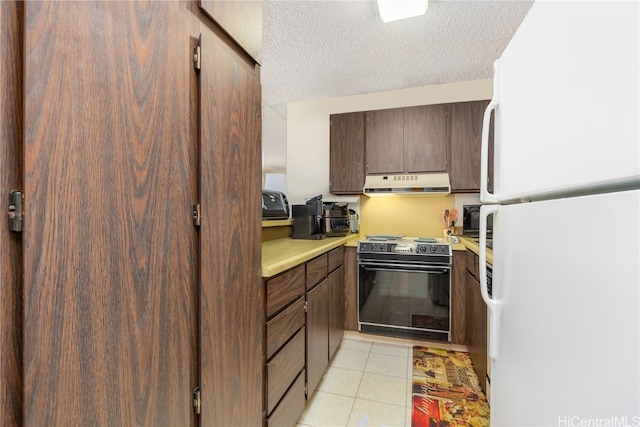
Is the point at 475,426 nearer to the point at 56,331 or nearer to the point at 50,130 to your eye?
the point at 56,331

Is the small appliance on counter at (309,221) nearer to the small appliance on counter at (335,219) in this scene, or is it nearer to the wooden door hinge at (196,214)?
→ the small appliance on counter at (335,219)

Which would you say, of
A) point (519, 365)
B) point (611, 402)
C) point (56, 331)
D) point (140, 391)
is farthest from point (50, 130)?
point (519, 365)

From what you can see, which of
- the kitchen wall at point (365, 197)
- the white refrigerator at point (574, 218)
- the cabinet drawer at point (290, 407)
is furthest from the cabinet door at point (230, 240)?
the kitchen wall at point (365, 197)

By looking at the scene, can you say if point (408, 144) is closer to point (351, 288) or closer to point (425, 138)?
point (425, 138)

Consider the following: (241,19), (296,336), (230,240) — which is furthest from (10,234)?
(296,336)

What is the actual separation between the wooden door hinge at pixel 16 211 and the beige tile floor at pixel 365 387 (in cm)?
167

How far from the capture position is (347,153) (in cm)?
286

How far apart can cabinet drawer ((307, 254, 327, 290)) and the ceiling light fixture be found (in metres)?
1.63

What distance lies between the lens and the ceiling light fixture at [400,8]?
162cm

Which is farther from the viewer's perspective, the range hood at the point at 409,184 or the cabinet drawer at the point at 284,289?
the range hood at the point at 409,184

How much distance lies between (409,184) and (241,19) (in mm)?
2062

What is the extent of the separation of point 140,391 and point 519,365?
997 mm

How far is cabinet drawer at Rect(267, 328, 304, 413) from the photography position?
115 cm

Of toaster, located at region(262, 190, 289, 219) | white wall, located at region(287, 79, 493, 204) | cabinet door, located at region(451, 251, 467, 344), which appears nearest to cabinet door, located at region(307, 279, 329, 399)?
toaster, located at region(262, 190, 289, 219)
